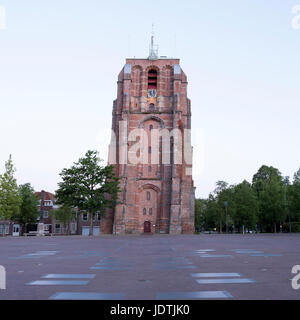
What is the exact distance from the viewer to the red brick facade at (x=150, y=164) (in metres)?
53.7

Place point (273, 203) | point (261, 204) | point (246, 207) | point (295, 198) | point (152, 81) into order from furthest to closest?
point (261, 204)
point (246, 207)
point (273, 203)
point (152, 81)
point (295, 198)

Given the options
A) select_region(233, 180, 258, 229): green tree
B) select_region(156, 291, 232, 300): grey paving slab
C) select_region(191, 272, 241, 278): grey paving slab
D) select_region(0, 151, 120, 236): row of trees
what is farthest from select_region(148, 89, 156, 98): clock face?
select_region(156, 291, 232, 300): grey paving slab

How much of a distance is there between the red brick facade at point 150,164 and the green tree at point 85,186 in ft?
24.0

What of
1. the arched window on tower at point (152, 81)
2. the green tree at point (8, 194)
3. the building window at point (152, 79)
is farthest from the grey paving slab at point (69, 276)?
the building window at point (152, 79)

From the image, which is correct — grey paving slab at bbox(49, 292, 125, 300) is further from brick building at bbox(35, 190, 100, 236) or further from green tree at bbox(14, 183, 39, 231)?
brick building at bbox(35, 190, 100, 236)

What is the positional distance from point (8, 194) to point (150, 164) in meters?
21.6

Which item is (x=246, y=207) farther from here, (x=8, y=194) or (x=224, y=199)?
(x=8, y=194)

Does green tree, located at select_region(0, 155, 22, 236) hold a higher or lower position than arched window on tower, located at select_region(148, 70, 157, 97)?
lower

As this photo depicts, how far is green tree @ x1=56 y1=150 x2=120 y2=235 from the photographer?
4444 centimetres

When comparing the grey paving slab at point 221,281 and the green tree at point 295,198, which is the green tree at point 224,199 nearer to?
the green tree at point 295,198

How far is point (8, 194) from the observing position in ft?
158

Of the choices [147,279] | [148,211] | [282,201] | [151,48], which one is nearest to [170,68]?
[151,48]

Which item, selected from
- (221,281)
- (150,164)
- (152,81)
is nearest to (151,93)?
(152,81)

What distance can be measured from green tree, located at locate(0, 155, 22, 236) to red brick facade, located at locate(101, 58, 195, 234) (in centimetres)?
1375
